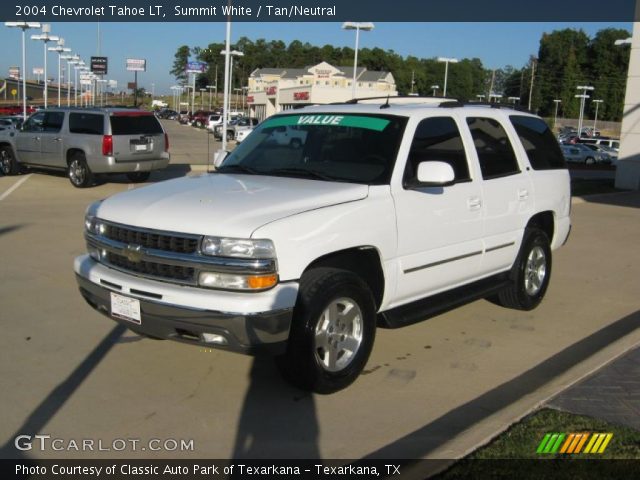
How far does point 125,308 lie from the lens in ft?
13.8

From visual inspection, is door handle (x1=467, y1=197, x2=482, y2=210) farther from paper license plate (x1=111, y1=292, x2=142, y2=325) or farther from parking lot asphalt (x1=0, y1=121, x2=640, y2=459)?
paper license plate (x1=111, y1=292, x2=142, y2=325)

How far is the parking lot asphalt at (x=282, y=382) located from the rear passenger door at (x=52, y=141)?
922cm

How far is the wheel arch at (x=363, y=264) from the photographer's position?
14.2ft

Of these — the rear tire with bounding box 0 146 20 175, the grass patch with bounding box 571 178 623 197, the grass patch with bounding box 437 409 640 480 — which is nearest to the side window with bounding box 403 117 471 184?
the grass patch with bounding box 437 409 640 480

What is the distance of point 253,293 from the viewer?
151 inches

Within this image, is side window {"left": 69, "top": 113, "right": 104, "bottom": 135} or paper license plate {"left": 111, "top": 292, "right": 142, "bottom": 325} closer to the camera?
paper license plate {"left": 111, "top": 292, "right": 142, "bottom": 325}

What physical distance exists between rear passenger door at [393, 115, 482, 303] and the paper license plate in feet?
6.07

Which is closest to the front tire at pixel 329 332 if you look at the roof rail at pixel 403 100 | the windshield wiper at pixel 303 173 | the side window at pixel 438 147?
the windshield wiper at pixel 303 173

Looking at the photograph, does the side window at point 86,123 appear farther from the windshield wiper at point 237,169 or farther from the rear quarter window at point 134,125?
the windshield wiper at point 237,169

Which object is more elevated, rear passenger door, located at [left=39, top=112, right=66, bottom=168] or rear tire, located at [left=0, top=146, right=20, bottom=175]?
rear passenger door, located at [left=39, top=112, right=66, bottom=168]

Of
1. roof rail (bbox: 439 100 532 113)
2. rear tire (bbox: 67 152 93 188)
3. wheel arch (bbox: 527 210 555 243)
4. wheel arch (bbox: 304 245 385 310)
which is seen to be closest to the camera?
wheel arch (bbox: 304 245 385 310)

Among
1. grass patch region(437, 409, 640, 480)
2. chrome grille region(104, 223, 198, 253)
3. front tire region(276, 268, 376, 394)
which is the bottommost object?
grass patch region(437, 409, 640, 480)

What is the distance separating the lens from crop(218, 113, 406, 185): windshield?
191 inches

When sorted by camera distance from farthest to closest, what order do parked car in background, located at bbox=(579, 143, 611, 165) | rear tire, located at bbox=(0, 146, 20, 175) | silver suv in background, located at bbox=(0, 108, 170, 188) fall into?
parked car in background, located at bbox=(579, 143, 611, 165)
rear tire, located at bbox=(0, 146, 20, 175)
silver suv in background, located at bbox=(0, 108, 170, 188)
